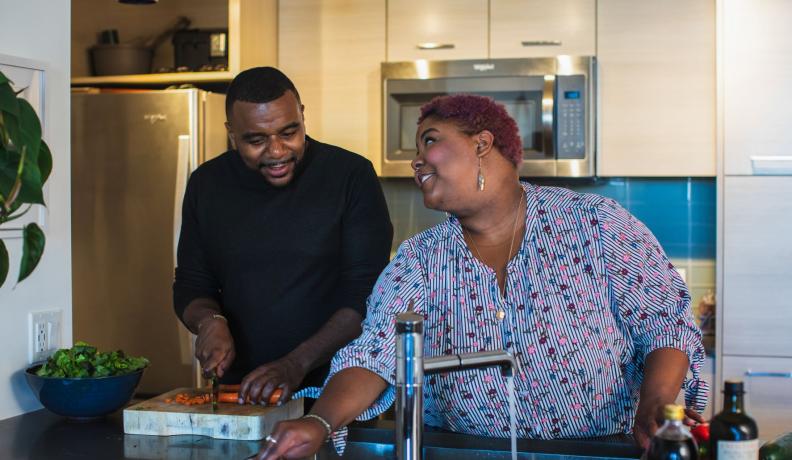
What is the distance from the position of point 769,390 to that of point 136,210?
2.48 m

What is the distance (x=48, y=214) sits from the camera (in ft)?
7.09

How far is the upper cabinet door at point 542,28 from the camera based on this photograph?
3699mm

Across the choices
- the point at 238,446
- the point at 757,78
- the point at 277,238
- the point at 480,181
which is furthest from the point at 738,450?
the point at 757,78

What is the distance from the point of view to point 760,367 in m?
3.44

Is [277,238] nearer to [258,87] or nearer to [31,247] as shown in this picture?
[258,87]

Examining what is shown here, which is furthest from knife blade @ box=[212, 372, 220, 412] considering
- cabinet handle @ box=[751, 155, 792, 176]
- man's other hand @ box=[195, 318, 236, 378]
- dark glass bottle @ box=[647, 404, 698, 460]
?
cabinet handle @ box=[751, 155, 792, 176]

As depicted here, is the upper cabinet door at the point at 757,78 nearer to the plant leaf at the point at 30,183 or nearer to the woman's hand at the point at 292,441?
the woman's hand at the point at 292,441

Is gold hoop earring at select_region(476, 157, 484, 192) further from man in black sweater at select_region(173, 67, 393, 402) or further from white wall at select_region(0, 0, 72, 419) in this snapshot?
white wall at select_region(0, 0, 72, 419)

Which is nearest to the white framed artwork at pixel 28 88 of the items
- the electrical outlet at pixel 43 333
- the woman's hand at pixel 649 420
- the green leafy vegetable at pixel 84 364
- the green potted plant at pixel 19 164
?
the electrical outlet at pixel 43 333

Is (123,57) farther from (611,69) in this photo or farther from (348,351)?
(348,351)

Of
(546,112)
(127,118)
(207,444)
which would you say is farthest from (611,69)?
Result: (207,444)

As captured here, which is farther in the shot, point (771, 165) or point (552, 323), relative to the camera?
point (771, 165)

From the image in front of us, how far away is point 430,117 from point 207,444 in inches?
28.9

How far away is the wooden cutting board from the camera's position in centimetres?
177
